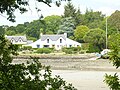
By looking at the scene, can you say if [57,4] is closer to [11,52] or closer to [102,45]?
[11,52]

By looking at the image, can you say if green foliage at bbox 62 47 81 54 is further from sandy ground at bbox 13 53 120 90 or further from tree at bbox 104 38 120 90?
tree at bbox 104 38 120 90

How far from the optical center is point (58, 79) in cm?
375

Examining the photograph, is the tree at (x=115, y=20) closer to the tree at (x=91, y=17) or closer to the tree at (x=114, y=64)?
the tree at (x=91, y=17)

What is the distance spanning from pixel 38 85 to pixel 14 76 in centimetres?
25

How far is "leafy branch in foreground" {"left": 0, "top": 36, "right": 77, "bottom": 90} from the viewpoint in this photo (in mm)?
3403

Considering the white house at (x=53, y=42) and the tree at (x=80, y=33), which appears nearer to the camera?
the tree at (x=80, y=33)

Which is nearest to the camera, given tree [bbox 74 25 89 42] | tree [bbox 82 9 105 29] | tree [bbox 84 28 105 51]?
tree [bbox 84 28 105 51]

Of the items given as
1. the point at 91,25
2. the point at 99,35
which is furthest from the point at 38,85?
the point at 91,25

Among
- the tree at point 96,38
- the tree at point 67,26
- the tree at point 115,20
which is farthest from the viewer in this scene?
the tree at point 67,26

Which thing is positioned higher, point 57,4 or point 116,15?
point 116,15

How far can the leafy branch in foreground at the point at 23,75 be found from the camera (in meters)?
3.40

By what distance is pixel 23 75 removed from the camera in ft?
11.7

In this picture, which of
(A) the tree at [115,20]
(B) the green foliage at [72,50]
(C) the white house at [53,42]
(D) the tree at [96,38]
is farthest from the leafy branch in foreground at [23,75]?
(C) the white house at [53,42]

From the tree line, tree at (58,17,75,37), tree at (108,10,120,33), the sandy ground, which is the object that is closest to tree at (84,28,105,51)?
the tree line
